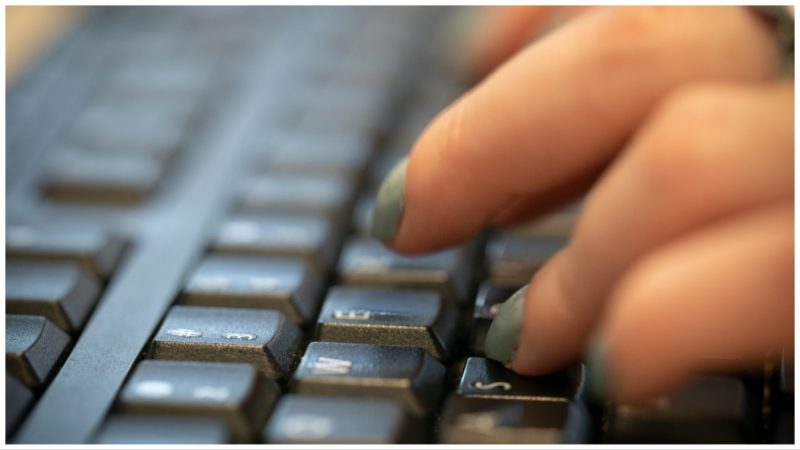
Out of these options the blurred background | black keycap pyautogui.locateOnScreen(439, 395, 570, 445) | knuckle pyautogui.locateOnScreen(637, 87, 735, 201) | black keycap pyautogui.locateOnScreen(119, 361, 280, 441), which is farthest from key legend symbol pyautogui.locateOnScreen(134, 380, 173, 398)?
the blurred background

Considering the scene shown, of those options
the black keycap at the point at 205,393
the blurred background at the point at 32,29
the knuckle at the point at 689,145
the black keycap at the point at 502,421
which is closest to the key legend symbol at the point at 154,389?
the black keycap at the point at 205,393

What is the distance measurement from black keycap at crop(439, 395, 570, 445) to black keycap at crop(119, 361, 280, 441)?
0.08 m

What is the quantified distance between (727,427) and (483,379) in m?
0.11

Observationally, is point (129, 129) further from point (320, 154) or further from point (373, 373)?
point (373, 373)

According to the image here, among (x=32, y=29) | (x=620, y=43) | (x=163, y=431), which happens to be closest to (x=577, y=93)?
(x=620, y=43)

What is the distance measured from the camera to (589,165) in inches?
20.1

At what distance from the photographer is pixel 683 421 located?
1.41 ft

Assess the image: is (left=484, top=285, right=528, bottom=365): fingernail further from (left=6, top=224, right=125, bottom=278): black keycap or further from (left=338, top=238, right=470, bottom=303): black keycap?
(left=6, top=224, right=125, bottom=278): black keycap

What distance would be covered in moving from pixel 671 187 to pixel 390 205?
181 millimetres

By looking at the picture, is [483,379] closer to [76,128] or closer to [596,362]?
[596,362]

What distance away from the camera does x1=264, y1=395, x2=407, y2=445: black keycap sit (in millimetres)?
423

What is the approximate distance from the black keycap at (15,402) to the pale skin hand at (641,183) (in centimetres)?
20

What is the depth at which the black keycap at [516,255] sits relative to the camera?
58cm

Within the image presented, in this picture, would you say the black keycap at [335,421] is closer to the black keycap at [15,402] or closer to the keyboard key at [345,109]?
the black keycap at [15,402]
